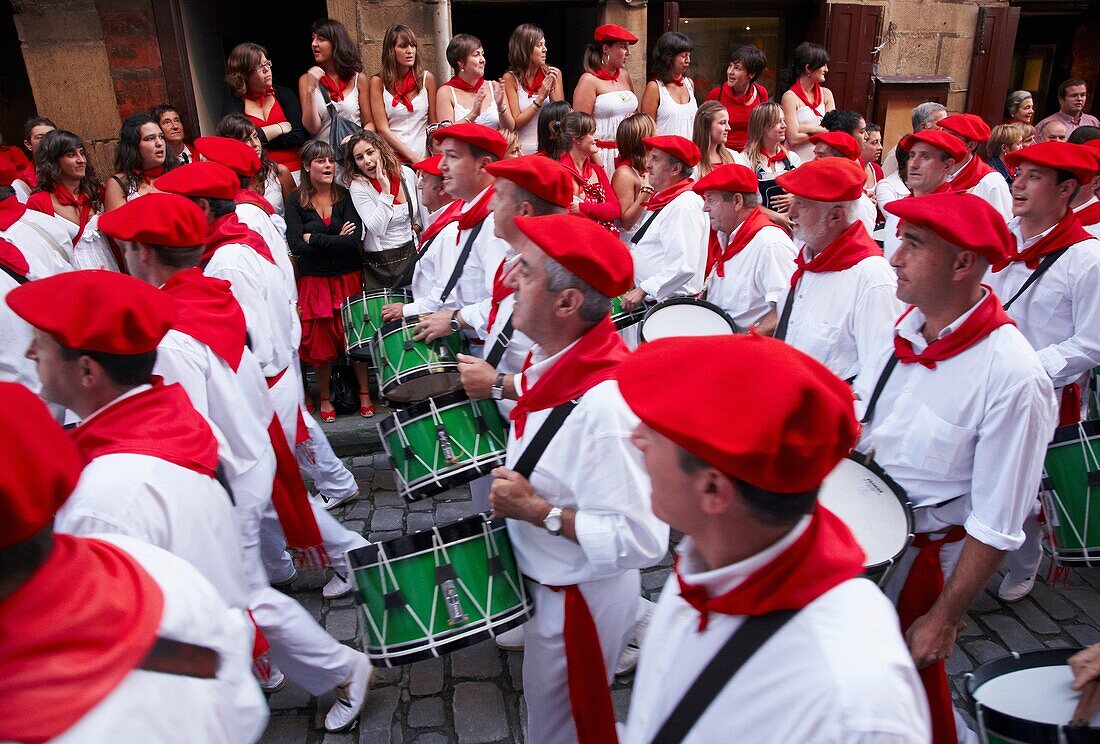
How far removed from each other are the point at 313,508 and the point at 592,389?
2259 millimetres

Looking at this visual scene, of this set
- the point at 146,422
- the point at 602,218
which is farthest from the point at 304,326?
the point at 146,422

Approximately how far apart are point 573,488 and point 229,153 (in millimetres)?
4523

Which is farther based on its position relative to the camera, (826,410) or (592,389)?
(592,389)

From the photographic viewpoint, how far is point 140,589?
4.72 ft

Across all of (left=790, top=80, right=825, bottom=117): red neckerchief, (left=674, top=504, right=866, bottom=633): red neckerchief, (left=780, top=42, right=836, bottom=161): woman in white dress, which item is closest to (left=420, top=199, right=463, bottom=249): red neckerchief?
(left=674, top=504, right=866, bottom=633): red neckerchief

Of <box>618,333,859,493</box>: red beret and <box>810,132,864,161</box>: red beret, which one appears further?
<box>810,132,864,161</box>: red beret

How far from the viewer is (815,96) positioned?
868 centimetres

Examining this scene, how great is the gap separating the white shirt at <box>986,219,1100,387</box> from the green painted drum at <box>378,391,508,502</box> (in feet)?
9.79

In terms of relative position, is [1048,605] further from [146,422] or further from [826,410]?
[146,422]

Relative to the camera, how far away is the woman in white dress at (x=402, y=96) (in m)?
7.41

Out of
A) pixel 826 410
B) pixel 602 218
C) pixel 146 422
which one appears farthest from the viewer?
pixel 602 218

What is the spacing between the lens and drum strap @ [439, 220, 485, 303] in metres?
4.76

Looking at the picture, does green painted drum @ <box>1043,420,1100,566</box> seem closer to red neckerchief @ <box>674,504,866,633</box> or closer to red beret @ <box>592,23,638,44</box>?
red neckerchief @ <box>674,504,866,633</box>

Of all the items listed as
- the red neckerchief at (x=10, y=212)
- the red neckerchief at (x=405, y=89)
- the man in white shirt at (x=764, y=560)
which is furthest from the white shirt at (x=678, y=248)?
the red neckerchief at (x=10, y=212)
